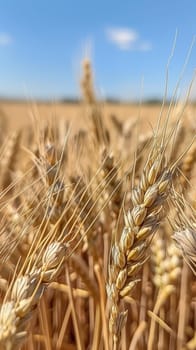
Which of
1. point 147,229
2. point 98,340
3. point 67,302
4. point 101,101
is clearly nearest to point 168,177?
point 147,229

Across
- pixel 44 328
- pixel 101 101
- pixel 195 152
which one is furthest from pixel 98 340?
pixel 101 101

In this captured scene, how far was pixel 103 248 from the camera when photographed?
78cm

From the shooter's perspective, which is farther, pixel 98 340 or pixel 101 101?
pixel 101 101

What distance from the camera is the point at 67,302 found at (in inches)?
31.5

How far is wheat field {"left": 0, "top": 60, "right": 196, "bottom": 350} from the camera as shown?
51 cm

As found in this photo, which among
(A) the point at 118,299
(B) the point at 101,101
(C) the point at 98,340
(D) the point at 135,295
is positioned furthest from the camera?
(B) the point at 101,101

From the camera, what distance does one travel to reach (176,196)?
1.91 feet

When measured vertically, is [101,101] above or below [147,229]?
above

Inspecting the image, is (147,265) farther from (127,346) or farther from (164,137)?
(164,137)

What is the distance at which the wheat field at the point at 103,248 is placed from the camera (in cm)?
51

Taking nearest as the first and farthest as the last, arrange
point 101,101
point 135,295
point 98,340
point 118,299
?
point 118,299, point 98,340, point 135,295, point 101,101

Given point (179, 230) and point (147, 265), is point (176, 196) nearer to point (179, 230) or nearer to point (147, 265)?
point (179, 230)

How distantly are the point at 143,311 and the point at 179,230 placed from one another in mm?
243

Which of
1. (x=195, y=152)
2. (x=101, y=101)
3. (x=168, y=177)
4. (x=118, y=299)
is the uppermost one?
(x=101, y=101)
